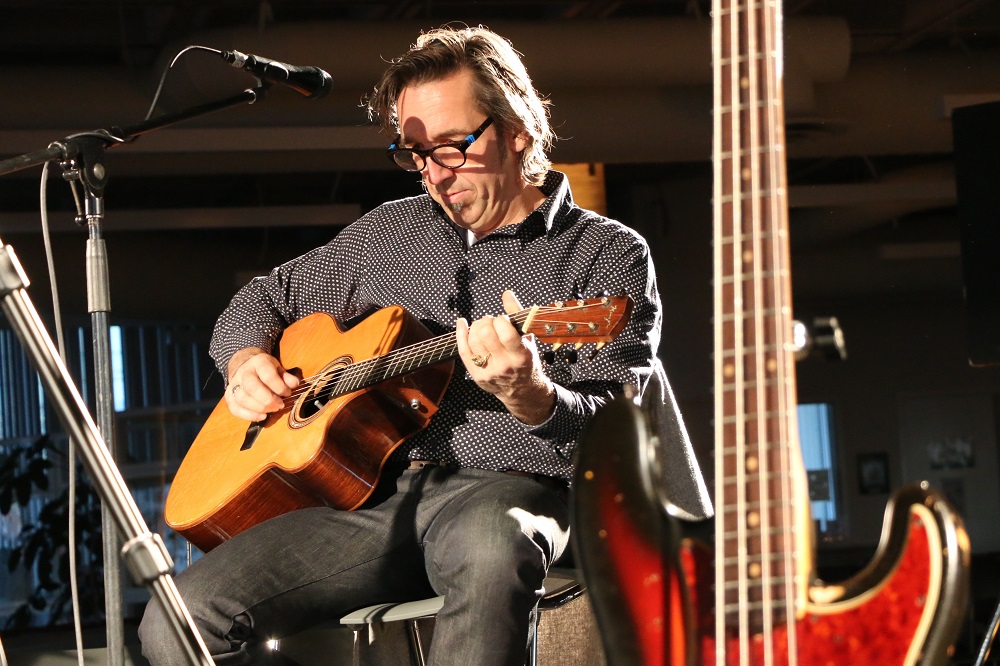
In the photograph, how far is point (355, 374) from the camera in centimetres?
184

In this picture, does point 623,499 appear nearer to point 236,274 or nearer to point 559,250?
point 559,250

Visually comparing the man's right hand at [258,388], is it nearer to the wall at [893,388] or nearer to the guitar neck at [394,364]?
the guitar neck at [394,364]

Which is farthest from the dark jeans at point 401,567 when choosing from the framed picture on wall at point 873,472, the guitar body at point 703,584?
the framed picture on wall at point 873,472

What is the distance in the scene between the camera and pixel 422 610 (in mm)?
1645

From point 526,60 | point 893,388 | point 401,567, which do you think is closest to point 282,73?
point 401,567

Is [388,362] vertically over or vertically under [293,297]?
under

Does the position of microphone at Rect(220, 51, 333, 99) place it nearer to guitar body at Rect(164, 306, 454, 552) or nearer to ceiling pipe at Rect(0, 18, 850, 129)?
guitar body at Rect(164, 306, 454, 552)

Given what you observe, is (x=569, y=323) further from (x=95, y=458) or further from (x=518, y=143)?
(x=95, y=458)

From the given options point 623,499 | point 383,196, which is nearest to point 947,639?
point 623,499

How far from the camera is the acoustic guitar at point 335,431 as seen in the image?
1782 mm

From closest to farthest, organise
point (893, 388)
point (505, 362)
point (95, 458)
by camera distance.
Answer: point (95, 458)
point (505, 362)
point (893, 388)

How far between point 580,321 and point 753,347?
2.64 feet

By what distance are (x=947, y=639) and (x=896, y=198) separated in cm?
624

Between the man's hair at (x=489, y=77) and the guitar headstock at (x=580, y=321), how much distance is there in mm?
459
